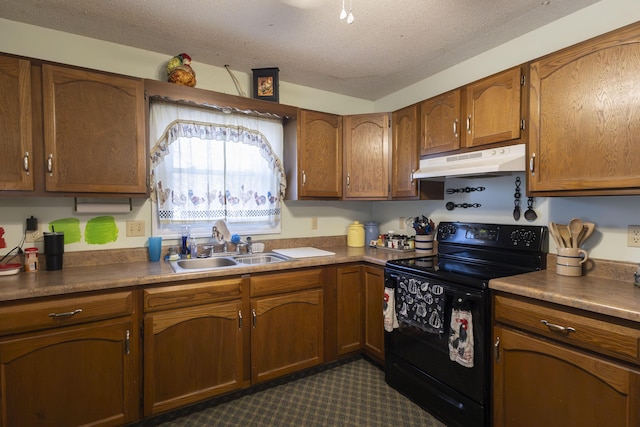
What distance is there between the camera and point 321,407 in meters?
1.95

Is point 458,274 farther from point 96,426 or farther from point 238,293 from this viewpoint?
point 96,426

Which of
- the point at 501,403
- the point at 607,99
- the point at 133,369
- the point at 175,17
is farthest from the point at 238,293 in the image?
the point at 607,99

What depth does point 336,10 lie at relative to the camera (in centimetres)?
174

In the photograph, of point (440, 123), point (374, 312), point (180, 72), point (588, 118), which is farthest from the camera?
point (374, 312)

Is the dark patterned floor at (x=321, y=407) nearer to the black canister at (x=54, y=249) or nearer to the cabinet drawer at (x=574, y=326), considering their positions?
the cabinet drawer at (x=574, y=326)

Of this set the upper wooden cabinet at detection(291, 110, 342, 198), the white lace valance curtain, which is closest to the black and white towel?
the upper wooden cabinet at detection(291, 110, 342, 198)

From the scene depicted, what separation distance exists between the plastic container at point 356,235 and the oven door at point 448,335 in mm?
865

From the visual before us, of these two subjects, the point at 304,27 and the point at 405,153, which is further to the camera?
the point at 405,153

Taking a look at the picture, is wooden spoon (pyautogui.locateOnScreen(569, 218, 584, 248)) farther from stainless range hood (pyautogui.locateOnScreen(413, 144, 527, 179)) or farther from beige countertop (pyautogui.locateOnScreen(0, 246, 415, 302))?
beige countertop (pyautogui.locateOnScreen(0, 246, 415, 302))

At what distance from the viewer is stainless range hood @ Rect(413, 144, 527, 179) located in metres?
1.74

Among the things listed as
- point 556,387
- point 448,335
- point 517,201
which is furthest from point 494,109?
point 556,387

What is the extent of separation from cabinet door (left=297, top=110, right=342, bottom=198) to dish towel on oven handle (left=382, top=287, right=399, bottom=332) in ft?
3.24

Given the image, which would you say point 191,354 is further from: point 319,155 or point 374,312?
point 319,155

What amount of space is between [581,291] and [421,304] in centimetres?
76
